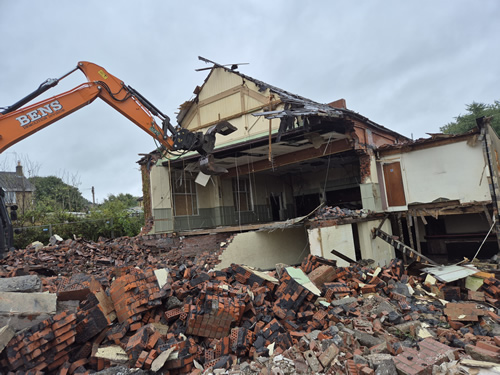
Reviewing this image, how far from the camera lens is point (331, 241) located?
9.41m

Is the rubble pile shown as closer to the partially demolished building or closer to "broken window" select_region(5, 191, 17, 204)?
the partially demolished building

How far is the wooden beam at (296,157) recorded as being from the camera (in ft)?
40.5

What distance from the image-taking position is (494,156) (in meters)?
10.2

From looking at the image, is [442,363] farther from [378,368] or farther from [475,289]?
[475,289]

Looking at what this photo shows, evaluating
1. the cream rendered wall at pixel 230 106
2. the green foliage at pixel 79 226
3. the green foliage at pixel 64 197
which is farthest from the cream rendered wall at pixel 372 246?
the green foliage at pixel 64 197

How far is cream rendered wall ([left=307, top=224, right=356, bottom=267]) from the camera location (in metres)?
9.24

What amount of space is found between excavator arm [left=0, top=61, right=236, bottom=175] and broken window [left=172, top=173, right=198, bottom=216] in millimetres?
7192

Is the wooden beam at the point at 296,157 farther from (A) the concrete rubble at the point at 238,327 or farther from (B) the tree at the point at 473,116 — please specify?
(B) the tree at the point at 473,116

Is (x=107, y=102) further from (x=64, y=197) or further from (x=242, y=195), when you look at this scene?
(x=64, y=197)

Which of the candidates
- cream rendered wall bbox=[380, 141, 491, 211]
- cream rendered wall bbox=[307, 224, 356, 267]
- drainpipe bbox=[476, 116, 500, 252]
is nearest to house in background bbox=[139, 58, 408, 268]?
cream rendered wall bbox=[307, 224, 356, 267]

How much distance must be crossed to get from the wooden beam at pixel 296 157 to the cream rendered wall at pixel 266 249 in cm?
324

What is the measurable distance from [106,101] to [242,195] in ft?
35.5

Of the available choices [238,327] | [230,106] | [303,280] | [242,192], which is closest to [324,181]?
[242,192]

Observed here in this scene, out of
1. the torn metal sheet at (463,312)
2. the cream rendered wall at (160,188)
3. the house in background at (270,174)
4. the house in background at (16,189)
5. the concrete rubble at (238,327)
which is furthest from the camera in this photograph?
the house in background at (16,189)
